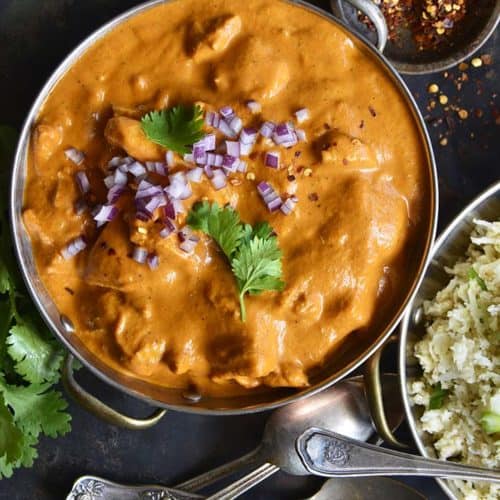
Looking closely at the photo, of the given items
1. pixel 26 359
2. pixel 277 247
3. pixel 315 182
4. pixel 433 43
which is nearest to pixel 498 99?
pixel 433 43

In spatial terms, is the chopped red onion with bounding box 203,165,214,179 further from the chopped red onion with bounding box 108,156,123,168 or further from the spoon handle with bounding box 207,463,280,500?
the spoon handle with bounding box 207,463,280,500

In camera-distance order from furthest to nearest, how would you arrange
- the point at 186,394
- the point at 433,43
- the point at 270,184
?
1. the point at 433,43
2. the point at 186,394
3. the point at 270,184

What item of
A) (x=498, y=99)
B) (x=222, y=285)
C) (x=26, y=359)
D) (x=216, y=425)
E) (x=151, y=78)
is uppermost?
(x=151, y=78)

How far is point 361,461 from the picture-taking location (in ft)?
11.1

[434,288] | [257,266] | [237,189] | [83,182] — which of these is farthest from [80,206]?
[434,288]

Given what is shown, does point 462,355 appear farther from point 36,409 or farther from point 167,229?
point 36,409

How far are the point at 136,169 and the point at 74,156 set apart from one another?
29 cm

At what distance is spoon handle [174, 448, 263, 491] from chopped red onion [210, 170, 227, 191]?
1383 mm

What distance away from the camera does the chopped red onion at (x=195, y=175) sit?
2916 mm

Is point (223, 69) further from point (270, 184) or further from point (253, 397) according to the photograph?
point (253, 397)

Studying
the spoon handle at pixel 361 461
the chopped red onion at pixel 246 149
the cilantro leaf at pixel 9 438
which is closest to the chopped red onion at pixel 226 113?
the chopped red onion at pixel 246 149

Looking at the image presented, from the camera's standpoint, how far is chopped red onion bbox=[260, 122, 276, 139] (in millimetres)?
2924

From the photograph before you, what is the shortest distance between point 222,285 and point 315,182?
0.54m

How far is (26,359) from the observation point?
3.43 metres
